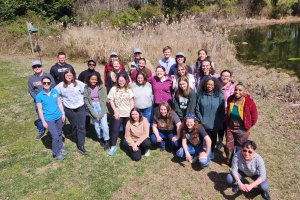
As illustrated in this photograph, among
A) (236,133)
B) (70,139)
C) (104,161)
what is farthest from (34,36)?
(236,133)

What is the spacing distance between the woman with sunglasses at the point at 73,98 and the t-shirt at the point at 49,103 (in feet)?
0.50

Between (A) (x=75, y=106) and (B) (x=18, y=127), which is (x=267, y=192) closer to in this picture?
(A) (x=75, y=106)

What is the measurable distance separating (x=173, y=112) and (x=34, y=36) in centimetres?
1233

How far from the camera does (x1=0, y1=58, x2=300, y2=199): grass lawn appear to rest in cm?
440

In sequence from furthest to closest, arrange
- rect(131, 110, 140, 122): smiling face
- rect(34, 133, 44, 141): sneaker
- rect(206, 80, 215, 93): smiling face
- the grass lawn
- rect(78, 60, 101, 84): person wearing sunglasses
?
rect(34, 133, 44, 141): sneaker
rect(78, 60, 101, 84): person wearing sunglasses
rect(131, 110, 140, 122): smiling face
rect(206, 80, 215, 93): smiling face
the grass lawn

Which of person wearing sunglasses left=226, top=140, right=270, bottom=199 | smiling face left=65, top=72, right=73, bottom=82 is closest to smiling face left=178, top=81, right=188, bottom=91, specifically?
person wearing sunglasses left=226, top=140, right=270, bottom=199

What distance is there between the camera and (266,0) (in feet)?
110

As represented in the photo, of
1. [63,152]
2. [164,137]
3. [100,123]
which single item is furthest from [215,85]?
[63,152]

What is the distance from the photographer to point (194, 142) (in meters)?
4.88

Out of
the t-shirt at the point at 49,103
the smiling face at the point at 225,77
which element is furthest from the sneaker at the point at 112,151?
the smiling face at the point at 225,77

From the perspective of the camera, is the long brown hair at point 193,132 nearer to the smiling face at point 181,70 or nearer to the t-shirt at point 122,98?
the smiling face at point 181,70

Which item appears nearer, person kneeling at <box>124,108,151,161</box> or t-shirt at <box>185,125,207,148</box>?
t-shirt at <box>185,125,207,148</box>

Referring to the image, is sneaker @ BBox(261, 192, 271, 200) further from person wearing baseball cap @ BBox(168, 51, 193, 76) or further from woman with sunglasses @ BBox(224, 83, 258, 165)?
person wearing baseball cap @ BBox(168, 51, 193, 76)

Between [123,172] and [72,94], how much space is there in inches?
62.1
